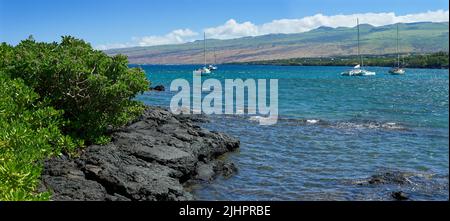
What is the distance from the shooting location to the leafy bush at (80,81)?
1761 centimetres

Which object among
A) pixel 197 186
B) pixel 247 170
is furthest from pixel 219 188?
pixel 247 170

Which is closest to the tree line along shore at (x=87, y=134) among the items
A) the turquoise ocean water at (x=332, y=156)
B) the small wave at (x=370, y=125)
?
the turquoise ocean water at (x=332, y=156)

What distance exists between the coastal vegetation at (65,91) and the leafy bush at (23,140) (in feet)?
0.10

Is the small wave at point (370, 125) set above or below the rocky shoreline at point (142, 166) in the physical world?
below

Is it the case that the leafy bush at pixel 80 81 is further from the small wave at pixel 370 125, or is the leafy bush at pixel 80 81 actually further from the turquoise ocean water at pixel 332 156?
the small wave at pixel 370 125

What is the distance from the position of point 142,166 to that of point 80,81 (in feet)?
13.7

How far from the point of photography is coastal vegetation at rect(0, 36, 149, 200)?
48.2 ft

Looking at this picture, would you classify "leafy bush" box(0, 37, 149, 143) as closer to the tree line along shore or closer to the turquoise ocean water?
the tree line along shore

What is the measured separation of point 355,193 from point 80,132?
1008 centimetres

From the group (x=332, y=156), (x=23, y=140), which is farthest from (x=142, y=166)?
(x=332, y=156)

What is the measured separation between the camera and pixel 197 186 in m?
17.6

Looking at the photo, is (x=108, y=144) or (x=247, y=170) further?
(x=247, y=170)

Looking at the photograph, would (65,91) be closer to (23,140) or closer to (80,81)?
(80,81)
